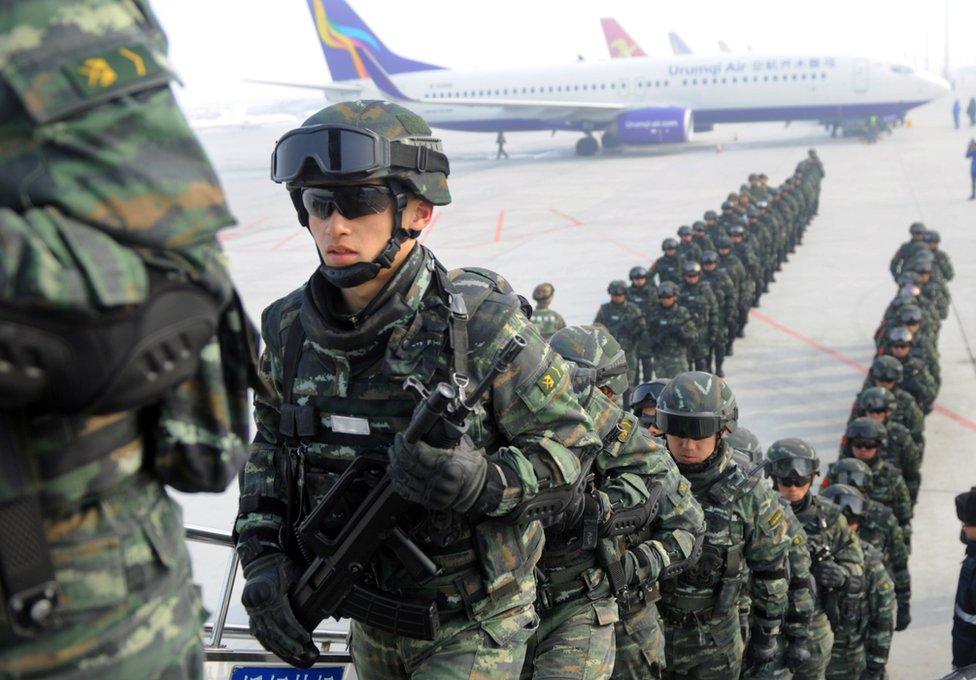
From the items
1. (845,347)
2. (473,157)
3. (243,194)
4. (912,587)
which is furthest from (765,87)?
(912,587)

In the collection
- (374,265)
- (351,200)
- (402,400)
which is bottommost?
(402,400)

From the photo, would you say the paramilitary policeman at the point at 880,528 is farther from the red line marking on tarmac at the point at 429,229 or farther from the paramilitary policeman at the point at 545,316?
the red line marking on tarmac at the point at 429,229

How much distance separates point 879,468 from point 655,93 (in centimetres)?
3292

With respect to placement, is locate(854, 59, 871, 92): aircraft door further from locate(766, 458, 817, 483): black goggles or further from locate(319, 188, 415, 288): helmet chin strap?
locate(319, 188, 415, 288): helmet chin strap

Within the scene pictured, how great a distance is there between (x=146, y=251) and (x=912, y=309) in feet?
33.8

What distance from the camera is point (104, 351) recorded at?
63.9 inches

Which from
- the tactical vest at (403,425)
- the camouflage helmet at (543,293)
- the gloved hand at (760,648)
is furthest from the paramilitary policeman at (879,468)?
the tactical vest at (403,425)

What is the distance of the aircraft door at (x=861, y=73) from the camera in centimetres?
3734

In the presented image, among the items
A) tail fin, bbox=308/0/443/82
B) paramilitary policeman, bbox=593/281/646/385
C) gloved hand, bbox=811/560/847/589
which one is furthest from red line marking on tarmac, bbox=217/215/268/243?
gloved hand, bbox=811/560/847/589

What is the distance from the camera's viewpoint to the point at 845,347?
14.4 metres

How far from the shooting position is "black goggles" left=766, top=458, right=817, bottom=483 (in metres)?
6.42

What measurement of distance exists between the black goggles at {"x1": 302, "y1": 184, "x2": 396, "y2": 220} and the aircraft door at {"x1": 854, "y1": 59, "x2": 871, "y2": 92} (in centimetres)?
3690

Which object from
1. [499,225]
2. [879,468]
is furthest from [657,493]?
[499,225]

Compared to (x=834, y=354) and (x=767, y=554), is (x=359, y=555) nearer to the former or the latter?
(x=767, y=554)
